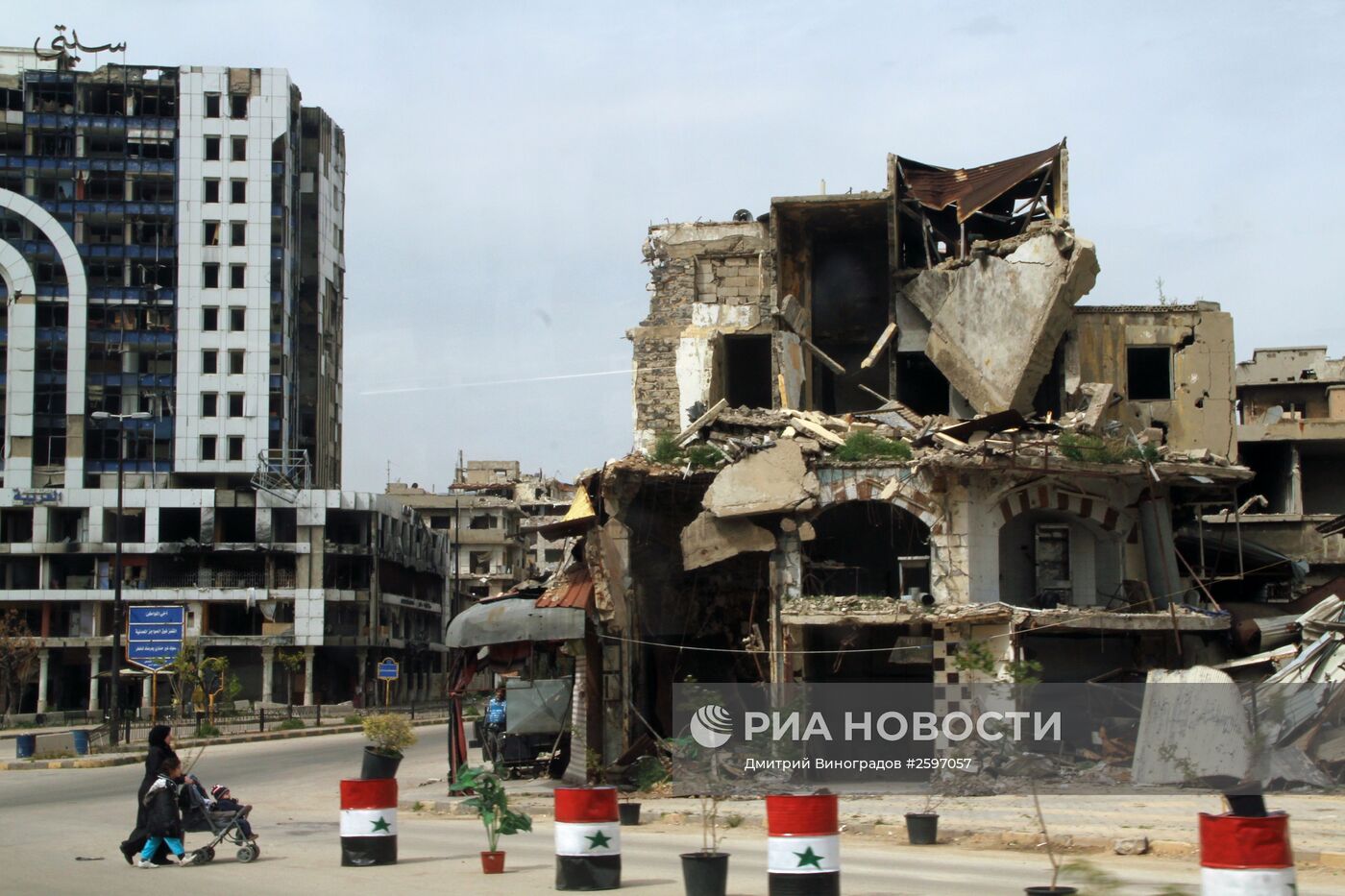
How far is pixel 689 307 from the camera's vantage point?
40.8 m

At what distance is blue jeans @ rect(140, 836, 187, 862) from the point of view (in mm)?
15273

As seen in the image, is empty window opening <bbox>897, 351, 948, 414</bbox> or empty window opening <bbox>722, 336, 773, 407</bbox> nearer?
empty window opening <bbox>722, 336, 773, 407</bbox>

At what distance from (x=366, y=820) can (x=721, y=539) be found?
12839 mm

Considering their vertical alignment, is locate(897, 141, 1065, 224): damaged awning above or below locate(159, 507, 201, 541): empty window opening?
above

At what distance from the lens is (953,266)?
111 ft

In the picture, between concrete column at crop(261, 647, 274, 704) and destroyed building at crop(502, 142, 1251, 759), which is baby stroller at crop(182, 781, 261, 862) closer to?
destroyed building at crop(502, 142, 1251, 759)

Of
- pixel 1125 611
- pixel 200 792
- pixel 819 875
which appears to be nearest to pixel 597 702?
pixel 1125 611

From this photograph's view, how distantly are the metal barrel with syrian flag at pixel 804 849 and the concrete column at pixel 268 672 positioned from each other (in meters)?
67.8

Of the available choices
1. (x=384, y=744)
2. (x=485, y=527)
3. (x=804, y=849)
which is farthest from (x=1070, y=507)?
(x=485, y=527)

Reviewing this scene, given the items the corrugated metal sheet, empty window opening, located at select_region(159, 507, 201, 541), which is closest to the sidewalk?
the corrugated metal sheet

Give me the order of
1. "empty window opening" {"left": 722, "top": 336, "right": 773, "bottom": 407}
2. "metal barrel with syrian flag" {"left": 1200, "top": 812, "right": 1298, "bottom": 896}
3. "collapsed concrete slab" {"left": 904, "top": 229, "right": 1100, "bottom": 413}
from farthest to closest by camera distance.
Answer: "empty window opening" {"left": 722, "top": 336, "right": 773, "bottom": 407}, "collapsed concrete slab" {"left": 904, "top": 229, "right": 1100, "bottom": 413}, "metal barrel with syrian flag" {"left": 1200, "top": 812, "right": 1298, "bottom": 896}

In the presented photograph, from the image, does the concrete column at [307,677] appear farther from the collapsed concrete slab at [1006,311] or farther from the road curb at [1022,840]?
the road curb at [1022,840]

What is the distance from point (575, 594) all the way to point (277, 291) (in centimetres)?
6012

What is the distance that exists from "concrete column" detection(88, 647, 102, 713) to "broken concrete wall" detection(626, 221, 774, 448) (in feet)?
150
